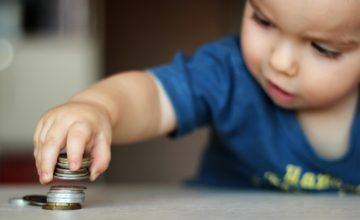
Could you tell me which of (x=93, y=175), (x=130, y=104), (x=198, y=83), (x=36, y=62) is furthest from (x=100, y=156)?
(x=36, y=62)

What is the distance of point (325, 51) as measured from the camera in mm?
781

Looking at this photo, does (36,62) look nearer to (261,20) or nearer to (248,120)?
(248,120)

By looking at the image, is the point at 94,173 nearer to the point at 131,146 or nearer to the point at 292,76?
the point at 292,76

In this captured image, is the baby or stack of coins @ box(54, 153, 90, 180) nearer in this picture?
stack of coins @ box(54, 153, 90, 180)

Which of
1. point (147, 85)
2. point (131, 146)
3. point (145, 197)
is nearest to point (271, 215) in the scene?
point (145, 197)

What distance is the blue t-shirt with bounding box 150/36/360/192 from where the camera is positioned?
92 centimetres

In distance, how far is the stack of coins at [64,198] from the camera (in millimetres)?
572

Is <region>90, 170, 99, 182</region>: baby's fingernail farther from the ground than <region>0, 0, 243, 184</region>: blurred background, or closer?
closer

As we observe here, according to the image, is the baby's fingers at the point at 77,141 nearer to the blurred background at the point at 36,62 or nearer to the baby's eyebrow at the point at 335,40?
the baby's eyebrow at the point at 335,40

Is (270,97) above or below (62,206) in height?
above

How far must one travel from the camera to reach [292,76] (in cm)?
79

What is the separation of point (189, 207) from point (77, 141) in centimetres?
11

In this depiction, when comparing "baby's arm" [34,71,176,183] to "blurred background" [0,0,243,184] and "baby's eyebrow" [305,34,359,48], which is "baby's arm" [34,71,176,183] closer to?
"baby's eyebrow" [305,34,359,48]

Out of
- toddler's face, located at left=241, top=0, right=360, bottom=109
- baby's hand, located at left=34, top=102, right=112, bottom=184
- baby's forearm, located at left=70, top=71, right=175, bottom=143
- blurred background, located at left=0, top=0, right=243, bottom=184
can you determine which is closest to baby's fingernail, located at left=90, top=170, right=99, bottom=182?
baby's hand, located at left=34, top=102, right=112, bottom=184
